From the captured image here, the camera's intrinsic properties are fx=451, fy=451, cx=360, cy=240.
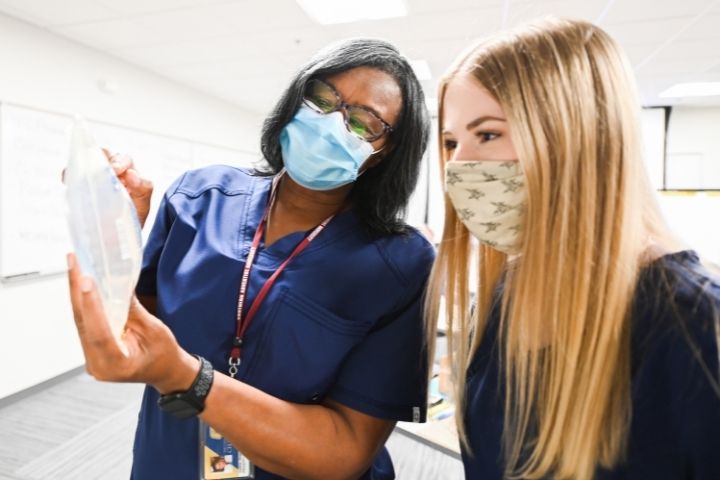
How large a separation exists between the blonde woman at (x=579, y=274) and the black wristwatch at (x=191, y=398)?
17.5 inches

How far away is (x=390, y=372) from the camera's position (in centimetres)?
86

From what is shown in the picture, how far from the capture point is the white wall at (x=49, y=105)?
3119 mm

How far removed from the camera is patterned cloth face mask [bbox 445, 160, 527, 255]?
649 mm

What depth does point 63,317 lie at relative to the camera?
3646 mm

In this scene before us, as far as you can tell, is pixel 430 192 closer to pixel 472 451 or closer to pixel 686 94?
pixel 686 94

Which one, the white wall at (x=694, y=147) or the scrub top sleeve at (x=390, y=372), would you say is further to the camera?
the white wall at (x=694, y=147)

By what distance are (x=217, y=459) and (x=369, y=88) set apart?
2.61 ft

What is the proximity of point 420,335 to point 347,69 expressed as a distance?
56 cm

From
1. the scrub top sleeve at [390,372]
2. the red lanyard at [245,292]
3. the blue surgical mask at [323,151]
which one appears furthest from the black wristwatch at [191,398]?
the blue surgical mask at [323,151]

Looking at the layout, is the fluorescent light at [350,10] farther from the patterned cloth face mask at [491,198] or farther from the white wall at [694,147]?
the white wall at [694,147]

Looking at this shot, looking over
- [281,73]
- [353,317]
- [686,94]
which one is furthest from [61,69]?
[686,94]

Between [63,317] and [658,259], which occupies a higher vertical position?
[658,259]

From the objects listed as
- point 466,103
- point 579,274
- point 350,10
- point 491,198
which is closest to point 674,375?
point 579,274

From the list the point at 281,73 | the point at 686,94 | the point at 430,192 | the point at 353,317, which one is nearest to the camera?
the point at 353,317
